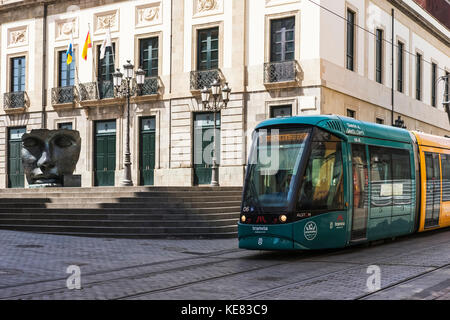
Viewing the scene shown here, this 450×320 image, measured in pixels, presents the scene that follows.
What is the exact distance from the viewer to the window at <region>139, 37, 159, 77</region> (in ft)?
102

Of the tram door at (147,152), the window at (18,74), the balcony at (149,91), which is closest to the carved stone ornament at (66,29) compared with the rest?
the window at (18,74)

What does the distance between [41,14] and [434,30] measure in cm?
2289

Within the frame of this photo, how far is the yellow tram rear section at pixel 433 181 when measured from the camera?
16922 mm

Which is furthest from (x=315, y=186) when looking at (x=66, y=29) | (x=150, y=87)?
(x=66, y=29)

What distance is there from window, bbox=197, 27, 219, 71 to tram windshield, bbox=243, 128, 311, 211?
56.0 feet

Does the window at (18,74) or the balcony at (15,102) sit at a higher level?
the window at (18,74)

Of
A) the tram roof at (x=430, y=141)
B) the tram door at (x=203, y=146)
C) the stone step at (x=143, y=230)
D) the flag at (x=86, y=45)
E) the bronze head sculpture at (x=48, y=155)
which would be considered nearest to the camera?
the tram roof at (x=430, y=141)

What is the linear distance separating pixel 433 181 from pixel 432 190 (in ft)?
0.89

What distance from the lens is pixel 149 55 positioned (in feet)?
103

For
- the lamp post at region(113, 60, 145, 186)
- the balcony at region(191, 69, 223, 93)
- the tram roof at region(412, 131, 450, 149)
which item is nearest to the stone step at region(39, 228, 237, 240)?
the lamp post at region(113, 60, 145, 186)

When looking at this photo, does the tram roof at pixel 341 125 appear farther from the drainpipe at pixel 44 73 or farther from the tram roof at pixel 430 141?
the drainpipe at pixel 44 73

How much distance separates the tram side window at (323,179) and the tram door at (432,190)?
5.25 meters
